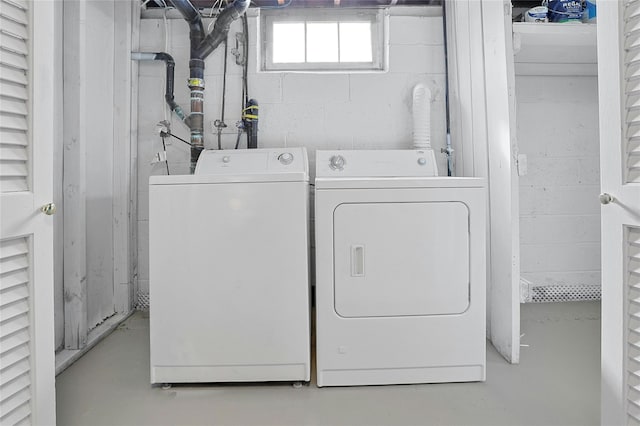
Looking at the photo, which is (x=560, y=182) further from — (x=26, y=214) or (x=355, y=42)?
(x=26, y=214)

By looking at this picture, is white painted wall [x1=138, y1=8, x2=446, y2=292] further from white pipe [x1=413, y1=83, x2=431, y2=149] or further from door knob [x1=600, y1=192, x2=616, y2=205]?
door knob [x1=600, y1=192, x2=616, y2=205]

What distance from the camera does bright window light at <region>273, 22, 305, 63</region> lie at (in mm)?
2158

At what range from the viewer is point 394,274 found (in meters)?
1.37

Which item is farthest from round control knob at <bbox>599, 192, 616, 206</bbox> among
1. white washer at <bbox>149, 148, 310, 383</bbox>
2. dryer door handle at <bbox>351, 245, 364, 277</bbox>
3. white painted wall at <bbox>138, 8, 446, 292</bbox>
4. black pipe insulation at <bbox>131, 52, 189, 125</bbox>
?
black pipe insulation at <bbox>131, 52, 189, 125</bbox>

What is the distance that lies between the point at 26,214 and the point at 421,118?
1.88 meters

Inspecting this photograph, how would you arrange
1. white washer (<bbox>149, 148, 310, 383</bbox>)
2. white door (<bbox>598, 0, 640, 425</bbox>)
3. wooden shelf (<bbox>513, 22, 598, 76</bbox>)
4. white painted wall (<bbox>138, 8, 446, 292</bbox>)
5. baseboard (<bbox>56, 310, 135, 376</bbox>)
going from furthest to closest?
white painted wall (<bbox>138, 8, 446, 292</bbox>) → wooden shelf (<bbox>513, 22, 598, 76</bbox>) → baseboard (<bbox>56, 310, 135, 376</bbox>) → white washer (<bbox>149, 148, 310, 383</bbox>) → white door (<bbox>598, 0, 640, 425</bbox>)

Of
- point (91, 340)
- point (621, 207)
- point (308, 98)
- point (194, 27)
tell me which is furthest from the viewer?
point (308, 98)

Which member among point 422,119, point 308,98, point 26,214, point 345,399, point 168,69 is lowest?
point 345,399

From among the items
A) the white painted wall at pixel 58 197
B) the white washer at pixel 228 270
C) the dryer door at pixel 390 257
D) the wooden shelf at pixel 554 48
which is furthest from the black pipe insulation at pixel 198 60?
the wooden shelf at pixel 554 48

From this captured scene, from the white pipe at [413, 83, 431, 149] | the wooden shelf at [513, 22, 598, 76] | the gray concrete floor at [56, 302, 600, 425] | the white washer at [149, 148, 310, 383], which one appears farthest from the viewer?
the white pipe at [413, 83, 431, 149]

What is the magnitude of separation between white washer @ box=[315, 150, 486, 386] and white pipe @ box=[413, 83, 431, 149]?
2.33 feet

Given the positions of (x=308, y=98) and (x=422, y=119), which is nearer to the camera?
A: (x=422, y=119)

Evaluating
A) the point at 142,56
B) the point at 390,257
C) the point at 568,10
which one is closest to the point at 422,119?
the point at 568,10

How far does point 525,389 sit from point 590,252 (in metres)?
1.42
